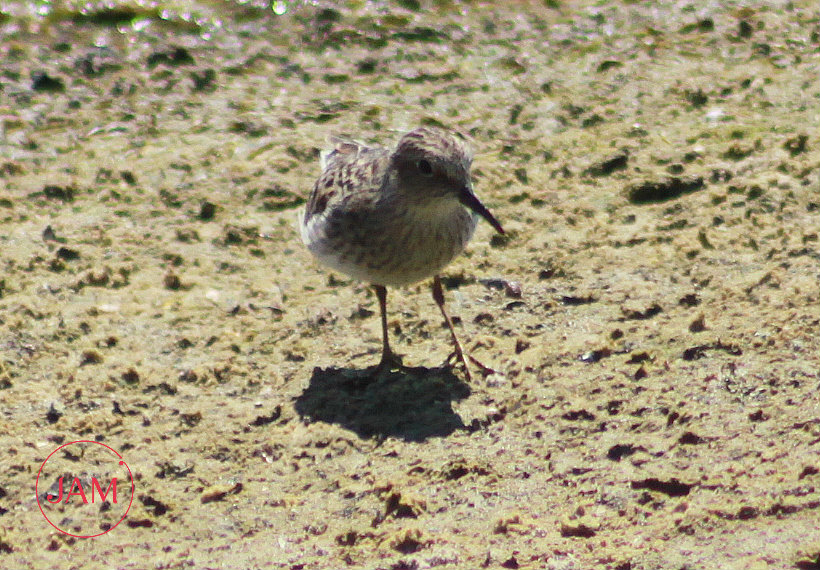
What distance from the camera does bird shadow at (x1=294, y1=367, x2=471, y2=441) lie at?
17.9 feet

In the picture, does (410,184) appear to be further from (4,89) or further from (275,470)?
(4,89)

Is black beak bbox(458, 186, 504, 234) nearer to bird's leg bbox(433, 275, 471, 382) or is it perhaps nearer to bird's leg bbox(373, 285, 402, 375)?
bird's leg bbox(433, 275, 471, 382)

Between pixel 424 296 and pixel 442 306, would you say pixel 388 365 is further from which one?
pixel 424 296

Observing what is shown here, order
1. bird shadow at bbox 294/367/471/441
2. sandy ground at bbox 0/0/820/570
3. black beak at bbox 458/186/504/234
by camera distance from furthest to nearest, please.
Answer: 1. black beak at bbox 458/186/504/234
2. bird shadow at bbox 294/367/471/441
3. sandy ground at bbox 0/0/820/570

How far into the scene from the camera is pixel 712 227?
22.0ft

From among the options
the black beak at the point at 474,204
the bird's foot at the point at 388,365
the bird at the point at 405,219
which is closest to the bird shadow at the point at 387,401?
the bird's foot at the point at 388,365

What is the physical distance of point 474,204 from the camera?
5664 millimetres

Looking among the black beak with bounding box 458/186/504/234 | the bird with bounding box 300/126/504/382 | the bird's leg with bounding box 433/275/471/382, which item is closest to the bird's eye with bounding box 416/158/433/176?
the bird with bounding box 300/126/504/382

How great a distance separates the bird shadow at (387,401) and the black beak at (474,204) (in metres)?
0.86

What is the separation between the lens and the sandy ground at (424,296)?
14.9ft
